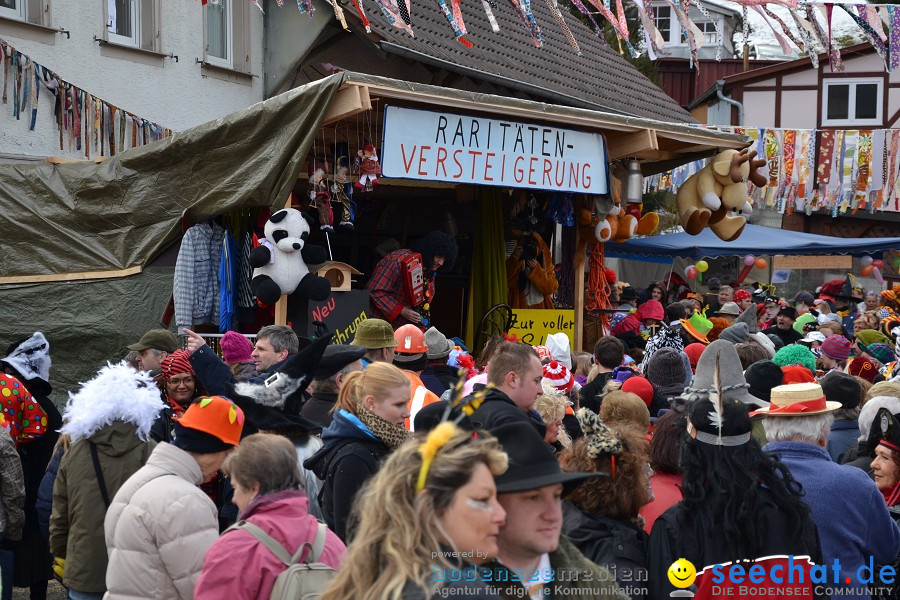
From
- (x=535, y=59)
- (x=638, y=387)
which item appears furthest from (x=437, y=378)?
(x=535, y=59)

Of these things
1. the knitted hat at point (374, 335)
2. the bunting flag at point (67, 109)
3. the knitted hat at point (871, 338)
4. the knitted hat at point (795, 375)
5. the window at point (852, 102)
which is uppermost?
the window at point (852, 102)

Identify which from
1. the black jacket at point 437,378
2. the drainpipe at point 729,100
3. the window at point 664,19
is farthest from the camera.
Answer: the window at point 664,19

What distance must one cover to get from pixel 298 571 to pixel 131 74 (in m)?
10.2

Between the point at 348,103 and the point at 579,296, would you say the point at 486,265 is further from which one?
the point at 348,103

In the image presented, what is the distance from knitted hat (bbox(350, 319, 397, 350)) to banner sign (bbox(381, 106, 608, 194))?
2500mm

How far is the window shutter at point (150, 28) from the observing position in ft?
41.1

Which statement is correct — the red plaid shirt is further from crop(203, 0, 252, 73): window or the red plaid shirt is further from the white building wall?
crop(203, 0, 252, 73): window

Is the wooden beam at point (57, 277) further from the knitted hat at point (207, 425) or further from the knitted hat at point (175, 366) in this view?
the knitted hat at point (207, 425)

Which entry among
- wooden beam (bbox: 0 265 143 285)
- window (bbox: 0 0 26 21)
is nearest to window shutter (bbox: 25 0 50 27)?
window (bbox: 0 0 26 21)

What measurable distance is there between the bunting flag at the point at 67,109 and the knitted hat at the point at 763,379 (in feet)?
26.1

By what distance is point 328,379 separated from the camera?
5.54m

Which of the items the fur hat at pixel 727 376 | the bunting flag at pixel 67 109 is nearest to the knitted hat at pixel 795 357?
the fur hat at pixel 727 376

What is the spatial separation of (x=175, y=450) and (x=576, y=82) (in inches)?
491

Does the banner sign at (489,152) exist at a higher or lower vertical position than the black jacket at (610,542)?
higher
